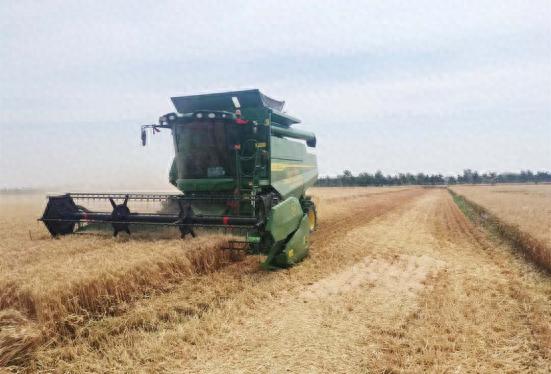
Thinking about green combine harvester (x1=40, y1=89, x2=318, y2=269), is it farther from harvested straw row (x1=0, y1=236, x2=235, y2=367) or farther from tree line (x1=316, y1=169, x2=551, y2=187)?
tree line (x1=316, y1=169, x2=551, y2=187)

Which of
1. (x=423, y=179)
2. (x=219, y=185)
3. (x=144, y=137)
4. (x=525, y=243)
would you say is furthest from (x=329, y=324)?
(x=423, y=179)

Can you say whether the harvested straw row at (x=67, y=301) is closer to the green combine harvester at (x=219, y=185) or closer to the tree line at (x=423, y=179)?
the green combine harvester at (x=219, y=185)

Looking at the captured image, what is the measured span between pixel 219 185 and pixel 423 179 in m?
102

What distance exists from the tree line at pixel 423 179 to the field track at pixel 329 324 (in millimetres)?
79143

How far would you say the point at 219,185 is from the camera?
25.3ft

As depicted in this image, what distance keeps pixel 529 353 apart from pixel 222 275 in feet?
12.9

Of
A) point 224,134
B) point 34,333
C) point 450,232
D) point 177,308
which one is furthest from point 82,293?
point 450,232

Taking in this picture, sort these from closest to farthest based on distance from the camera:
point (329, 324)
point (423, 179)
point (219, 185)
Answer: point (329, 324) → point (219, 185) → point (423, 179)

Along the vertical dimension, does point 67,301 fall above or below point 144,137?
below

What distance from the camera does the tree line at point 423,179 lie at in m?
93.4

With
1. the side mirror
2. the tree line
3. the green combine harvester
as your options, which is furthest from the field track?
the tree line

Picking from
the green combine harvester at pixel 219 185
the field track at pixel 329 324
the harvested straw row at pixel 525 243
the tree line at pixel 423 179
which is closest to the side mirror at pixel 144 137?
the green combine harvester at pixel 219 185

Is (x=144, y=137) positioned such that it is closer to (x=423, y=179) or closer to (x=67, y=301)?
(x=67, y=301)

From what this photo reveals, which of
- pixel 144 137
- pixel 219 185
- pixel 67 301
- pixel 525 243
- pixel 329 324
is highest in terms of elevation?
pixel 144 137
